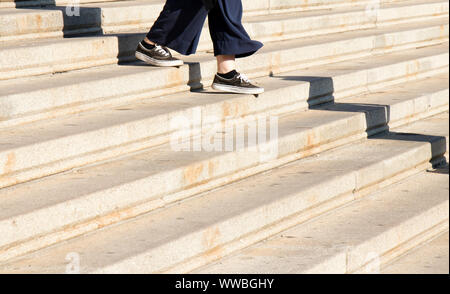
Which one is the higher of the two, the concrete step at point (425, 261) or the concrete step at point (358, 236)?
the concrete step at point (358, 236)

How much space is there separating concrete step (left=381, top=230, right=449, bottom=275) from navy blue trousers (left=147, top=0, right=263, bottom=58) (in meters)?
1.53

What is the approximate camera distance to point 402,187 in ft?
16.9

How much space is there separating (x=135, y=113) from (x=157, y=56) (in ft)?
2.21

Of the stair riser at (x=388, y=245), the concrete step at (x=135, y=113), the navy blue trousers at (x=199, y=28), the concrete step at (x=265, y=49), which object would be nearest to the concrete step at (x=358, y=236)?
the stair riser at (x=388, y=245)

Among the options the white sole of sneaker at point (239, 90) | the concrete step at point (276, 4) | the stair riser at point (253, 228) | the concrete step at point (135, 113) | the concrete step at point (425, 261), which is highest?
the concrete step at point (276, 4)

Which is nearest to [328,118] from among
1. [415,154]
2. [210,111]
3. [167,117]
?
[415,154]

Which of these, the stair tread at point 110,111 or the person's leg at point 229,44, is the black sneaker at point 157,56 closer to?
the stair tread at point 110,111

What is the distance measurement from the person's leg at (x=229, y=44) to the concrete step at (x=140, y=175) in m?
0.20

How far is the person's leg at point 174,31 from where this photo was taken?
5125 millimetres

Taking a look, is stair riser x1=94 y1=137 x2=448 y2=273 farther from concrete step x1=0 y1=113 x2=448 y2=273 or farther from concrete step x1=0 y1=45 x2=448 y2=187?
concrete step x1=0 y1=45 x2=448 y2=187

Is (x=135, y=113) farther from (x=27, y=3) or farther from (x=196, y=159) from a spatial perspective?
(x=27, y=3)

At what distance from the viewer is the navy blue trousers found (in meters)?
5.03
